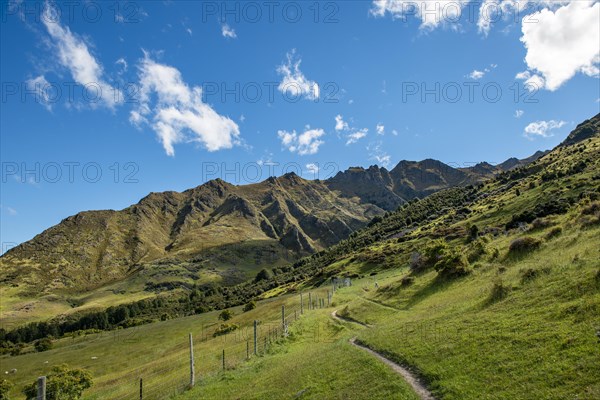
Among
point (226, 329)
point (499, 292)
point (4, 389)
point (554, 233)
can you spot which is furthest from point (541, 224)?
point (4, 389)

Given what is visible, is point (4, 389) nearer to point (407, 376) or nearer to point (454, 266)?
point (454, 266)

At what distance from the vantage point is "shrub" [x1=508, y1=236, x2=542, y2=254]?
44.4 m

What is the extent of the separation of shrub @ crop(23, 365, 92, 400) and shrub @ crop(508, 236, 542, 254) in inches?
3069

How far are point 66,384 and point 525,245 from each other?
80.6m

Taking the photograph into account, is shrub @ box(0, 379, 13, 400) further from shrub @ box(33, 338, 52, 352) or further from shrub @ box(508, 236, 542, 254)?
shrub @ box(508, 236, 542, 254)

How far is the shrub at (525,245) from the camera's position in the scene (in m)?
44.4

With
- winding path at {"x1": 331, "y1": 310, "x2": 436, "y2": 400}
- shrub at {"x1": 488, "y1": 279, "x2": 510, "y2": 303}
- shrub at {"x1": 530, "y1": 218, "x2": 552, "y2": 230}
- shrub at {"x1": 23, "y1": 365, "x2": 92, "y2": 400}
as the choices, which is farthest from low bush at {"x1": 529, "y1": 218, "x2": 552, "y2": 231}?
shrub at {"x1": 23, "y1": 365, "x2": 92, "y2": 400}

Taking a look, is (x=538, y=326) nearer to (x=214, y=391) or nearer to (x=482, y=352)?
(x=482, y=352)

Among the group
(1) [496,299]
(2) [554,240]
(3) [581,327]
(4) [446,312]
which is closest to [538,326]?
(3) [581,327]

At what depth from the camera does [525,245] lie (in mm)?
45594

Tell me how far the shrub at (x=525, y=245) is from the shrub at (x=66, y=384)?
78.0 meters

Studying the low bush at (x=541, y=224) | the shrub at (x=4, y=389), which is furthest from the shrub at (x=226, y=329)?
the low bush at (x=541, y=224)

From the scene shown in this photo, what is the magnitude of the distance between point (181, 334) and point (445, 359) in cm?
12482

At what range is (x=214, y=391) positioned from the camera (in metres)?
30.0
